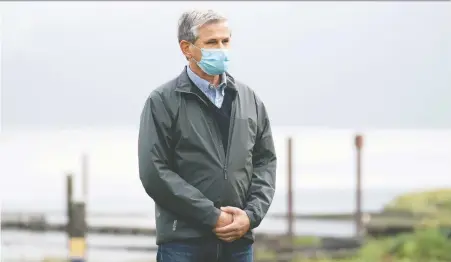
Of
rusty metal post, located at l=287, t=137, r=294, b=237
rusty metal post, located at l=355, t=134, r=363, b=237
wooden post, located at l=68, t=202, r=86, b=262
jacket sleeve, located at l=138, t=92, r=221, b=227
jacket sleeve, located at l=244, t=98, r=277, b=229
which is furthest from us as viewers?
rusty metal post, located at l=355, t=134, r=363, b=237

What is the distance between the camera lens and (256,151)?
14.4ft

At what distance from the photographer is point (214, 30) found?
165 inches

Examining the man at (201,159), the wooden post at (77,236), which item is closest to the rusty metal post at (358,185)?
the wooden post at (77,236)

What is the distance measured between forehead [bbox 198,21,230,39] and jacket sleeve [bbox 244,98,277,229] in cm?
37

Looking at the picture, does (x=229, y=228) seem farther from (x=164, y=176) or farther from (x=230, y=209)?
(x=164, y=176)

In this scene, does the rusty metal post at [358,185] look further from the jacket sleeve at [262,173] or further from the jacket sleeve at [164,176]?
the jacket sleeve at [164,176]

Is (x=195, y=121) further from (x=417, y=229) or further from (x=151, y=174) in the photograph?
(x=417, y=229)

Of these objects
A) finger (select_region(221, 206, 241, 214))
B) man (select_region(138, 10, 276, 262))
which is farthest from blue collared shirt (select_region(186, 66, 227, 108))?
finger (select_region(221, 206, 241, 214))

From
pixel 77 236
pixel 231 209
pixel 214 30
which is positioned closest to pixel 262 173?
pixel 231 209

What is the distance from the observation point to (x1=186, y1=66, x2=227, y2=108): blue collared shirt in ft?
14.0

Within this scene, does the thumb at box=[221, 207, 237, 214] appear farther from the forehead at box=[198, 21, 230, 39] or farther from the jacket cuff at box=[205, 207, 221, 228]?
the forehead at box=[198, 21, 230, 39]

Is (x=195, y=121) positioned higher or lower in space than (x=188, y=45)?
lower

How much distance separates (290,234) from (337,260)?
6.74 feet

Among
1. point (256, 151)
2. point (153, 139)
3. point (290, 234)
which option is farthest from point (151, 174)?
point (290, 234)
